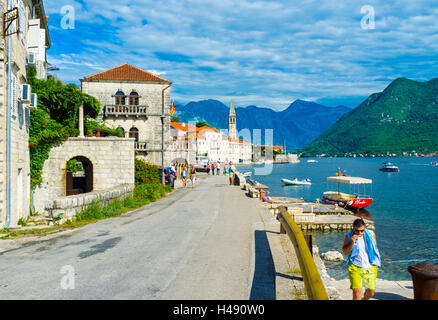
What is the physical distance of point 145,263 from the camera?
7.78 meters

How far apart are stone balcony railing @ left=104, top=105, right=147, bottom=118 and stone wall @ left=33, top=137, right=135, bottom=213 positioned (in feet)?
62.3

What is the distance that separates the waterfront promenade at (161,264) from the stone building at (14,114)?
2.89 m

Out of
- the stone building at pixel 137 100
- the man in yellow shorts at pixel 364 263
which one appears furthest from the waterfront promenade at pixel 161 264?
the stone building at pixel 137 100

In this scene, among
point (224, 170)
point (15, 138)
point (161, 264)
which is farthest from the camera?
point (224, 170)

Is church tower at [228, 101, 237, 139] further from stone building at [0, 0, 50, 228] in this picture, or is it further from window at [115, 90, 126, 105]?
stone building at [0, 0, 50, 228]

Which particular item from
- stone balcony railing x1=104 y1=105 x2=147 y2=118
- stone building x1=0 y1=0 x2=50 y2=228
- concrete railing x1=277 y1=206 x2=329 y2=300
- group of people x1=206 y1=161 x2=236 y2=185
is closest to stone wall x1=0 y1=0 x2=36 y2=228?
stone building x1=0 y1=0 x2=50 y2=228

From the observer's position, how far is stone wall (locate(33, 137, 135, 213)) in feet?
61.4

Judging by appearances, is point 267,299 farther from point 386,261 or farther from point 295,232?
point 386,261

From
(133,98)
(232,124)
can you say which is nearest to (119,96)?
(133,98)

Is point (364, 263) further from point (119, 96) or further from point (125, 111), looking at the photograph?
point (119, 96)

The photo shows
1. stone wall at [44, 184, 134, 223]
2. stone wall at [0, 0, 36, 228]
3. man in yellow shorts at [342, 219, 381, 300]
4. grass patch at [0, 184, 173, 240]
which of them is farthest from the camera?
stone wall at [44, 184, 134, 223]

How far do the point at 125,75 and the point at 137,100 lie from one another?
3.05 meters

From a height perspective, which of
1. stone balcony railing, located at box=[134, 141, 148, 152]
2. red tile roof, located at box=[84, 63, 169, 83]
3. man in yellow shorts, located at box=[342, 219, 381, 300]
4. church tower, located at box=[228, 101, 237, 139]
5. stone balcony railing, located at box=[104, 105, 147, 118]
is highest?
church tower, located at box=[228, 101, 237, 139]
